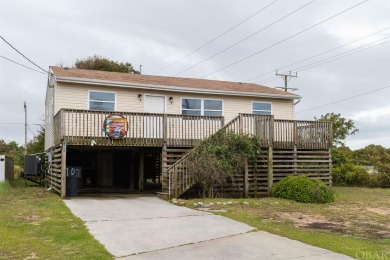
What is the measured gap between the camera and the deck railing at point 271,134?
14086 millimetres

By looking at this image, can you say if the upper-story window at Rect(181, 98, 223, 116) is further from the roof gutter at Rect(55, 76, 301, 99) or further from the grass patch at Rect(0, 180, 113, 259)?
the grass patch at Rect(0, 180, 113, 259)

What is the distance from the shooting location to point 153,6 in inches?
581

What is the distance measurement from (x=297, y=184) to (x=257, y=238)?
23.3 ft

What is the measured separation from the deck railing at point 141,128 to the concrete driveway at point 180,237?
3586mm

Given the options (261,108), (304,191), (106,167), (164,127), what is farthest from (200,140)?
(106,167)

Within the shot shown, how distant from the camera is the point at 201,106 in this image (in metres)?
19.5

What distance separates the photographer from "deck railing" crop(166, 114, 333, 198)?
1409 cm

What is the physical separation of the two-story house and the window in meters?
0.05

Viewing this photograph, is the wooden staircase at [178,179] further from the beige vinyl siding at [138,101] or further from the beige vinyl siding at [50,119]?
the beige vinyl siding at [50,119]

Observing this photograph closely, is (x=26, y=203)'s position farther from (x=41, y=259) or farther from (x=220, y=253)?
(x=220, y=253)

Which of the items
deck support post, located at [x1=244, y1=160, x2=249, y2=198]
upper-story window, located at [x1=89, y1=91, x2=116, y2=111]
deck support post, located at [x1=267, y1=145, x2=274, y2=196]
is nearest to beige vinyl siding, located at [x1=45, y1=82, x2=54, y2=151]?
upper-story window, located at [x1=89, y1=91, x2=116, y2=111]

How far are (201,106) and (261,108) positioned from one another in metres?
3.39

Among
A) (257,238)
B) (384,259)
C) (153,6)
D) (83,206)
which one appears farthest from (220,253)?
(153,6)

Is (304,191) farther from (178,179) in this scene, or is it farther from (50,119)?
(50,119)
